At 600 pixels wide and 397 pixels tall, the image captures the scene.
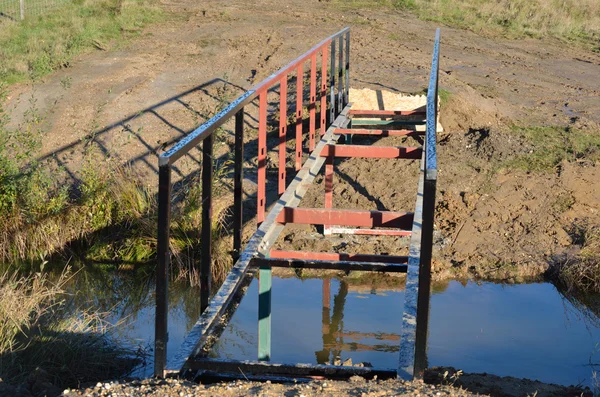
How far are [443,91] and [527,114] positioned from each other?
1.21m

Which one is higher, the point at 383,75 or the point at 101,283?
the point at 383,75

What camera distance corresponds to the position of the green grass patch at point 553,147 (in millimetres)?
10406

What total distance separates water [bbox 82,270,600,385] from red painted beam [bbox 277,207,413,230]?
127cm

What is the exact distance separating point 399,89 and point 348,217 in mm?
6507

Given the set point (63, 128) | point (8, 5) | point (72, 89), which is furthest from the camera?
point (8, 5)

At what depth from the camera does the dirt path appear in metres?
9.34

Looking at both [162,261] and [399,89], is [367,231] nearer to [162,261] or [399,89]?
[399,89]

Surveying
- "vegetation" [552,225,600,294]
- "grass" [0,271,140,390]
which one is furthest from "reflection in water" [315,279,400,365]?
"vegetation" [552,225,600,294]

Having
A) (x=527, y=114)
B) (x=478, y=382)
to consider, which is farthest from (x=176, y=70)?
(x=478, y=382)

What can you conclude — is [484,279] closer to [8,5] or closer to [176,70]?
[176,70]

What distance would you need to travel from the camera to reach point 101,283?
855 cm

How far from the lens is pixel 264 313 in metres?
6.24

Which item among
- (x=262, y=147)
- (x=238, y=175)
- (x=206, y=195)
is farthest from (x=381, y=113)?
(x=206, y=195)

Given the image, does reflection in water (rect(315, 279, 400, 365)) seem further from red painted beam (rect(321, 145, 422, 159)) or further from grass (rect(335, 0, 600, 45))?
grass (rect(335, 0, 600, 45))
